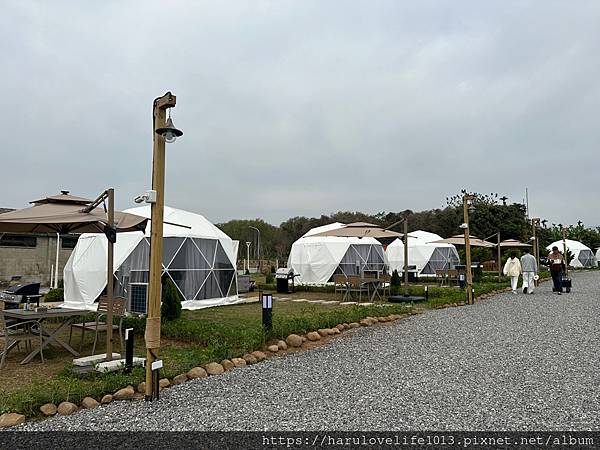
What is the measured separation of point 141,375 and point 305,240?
15.8 metres

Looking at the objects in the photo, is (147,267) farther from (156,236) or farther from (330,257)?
(330,257)

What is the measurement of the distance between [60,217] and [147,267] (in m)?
5.51

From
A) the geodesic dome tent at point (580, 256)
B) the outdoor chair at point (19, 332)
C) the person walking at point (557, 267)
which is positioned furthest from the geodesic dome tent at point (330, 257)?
the geodesic dome tent at point (580, 256)

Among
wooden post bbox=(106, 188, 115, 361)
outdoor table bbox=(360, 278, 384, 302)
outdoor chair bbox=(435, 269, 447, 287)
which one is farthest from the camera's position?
outdoor chair bbox=(435, 269, 447, 287)

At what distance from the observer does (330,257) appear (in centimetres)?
1889

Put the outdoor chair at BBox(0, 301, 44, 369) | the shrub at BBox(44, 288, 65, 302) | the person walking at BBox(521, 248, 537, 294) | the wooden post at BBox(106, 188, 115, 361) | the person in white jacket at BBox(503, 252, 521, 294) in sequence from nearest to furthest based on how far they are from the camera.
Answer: the wooden post at BBox(106, 188, 115, 361) < the outdoor chair at BBox(0, 301, 44, 369) < the shrub at BBox(44, 288, 65, 302) < the person walking at BBox(521, 248, 537, 294) < the person in white jacket at BBox(503, 252, 521, 294)

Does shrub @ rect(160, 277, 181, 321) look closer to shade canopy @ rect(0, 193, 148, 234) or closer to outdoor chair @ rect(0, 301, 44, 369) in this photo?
shade canopy @ rect(0, 193, 148, 234)

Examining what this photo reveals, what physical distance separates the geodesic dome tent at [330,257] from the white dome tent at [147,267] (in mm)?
7022

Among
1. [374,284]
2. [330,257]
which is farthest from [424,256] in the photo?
[374,284]

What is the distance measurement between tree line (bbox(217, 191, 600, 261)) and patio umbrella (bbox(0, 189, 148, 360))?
84.1 feet

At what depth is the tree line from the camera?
1259 inches

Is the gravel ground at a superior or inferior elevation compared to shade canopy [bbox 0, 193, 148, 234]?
inferior

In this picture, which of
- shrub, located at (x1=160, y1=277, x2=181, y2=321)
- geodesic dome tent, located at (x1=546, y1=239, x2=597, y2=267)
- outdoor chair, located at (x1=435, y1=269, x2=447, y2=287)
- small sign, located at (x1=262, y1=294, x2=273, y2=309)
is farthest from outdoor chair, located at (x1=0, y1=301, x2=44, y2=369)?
geodesic dome tent, located at (x1=546, y1=239, x2=597, y2=267)

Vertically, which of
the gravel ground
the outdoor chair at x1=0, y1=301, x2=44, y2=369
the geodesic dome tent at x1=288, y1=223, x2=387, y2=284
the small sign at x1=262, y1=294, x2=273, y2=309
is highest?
the geodesic dome tent at x1=288, y1=223, x2=387, y2=284
